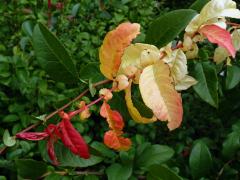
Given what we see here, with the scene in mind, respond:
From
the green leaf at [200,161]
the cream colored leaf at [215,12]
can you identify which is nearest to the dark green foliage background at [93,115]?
the green leaf at [200,161]

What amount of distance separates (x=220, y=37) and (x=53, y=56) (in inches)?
13.3

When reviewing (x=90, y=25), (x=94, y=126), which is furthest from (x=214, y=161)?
(x=90, y=25)

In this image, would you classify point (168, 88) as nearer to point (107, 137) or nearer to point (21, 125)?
point (107, 137)

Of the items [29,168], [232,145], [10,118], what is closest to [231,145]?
[232,145]

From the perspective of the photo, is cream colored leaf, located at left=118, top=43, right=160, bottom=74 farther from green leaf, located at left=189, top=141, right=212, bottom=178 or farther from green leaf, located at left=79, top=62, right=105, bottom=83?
green leaf, located at left=189, top=141, right=212, bottom=178

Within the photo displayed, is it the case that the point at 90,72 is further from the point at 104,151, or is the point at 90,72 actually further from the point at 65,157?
the point at 104,151

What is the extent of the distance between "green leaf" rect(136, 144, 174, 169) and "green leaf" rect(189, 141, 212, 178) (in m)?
0.10

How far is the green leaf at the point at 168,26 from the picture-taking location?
0.85 metres

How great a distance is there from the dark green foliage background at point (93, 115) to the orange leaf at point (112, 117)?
156mm

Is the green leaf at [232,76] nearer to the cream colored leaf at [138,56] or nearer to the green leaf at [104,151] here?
the green leaf at [104,151]

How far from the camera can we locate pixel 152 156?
3.90 ft

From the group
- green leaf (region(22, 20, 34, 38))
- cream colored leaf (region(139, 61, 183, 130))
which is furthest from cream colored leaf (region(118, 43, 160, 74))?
green leaf (region(22, 20, 34, 38))

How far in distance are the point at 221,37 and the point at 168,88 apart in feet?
0.43

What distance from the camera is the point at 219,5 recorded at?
80 cm
